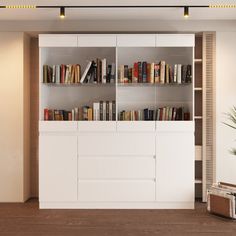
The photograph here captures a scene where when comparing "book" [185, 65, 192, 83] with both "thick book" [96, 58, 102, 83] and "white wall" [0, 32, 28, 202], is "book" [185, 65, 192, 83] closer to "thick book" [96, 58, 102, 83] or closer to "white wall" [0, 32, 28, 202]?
"thick book" [96, 58, 102, 83]

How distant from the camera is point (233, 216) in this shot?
4.73 m

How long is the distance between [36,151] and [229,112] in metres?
2.95

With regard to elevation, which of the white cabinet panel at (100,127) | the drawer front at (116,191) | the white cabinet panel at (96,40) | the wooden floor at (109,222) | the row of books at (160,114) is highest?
the white cabinet panel at (96,40)

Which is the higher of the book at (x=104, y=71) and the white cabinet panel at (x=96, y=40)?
the white cabinet panel at (x=96, y=40)

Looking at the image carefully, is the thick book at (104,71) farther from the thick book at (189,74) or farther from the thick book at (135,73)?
the thick book at (189,74)

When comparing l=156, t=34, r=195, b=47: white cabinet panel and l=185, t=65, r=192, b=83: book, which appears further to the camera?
l=185, t=65, r=192, b=83: book

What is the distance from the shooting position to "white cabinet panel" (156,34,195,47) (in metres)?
5.27

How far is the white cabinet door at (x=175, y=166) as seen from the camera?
17.2ft

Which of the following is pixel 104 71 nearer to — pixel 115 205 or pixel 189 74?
pixel 189 74

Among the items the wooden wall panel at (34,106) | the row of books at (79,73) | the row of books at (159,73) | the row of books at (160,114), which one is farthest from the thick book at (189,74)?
the wooden wall panel at (34,106)

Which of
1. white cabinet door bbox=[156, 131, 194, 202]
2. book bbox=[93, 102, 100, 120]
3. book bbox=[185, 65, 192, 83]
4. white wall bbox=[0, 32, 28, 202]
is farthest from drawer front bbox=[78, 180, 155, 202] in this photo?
book bbox=[185, 65, 192, 83]

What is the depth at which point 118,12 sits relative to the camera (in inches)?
201

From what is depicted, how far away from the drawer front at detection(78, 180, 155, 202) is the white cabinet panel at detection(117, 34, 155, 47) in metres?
1.89

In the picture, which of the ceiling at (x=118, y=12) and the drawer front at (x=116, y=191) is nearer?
the ceiling at (x=118, y=12)
